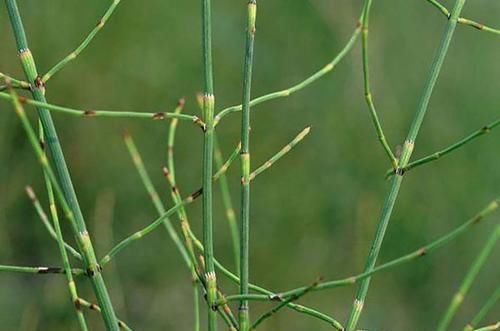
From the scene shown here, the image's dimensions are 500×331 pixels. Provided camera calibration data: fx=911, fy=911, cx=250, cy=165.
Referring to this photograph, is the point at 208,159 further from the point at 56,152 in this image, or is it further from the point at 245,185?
the point at 56,152

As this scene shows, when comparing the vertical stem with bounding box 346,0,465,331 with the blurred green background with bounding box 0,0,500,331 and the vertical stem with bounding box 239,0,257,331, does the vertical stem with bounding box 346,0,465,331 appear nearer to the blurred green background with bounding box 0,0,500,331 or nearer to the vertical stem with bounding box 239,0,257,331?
the vertical stem with bounding box 239,0,257,331

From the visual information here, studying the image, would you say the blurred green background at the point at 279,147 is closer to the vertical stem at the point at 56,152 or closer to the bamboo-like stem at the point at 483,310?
the vertical stem at the point at 56,152

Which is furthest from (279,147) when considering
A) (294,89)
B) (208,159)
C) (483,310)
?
(483,310)

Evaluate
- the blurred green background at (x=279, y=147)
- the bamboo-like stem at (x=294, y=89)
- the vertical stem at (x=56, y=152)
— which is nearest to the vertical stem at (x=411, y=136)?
the bamboo-like stem at (x=294, y=89)

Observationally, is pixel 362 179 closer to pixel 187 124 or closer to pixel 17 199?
pixel 187 124

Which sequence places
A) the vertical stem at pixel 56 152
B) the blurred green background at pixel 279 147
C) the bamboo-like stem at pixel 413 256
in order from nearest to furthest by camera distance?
1. the bamboo-like stem at pixel 413 256
2. the vertical stem at pixel 56 152
3. the blurred green background at pixel 279 147

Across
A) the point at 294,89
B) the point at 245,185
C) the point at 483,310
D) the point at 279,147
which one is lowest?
the point at 483,310
